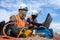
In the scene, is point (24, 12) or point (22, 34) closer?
point (22, 34)

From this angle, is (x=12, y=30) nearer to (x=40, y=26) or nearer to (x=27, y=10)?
(x=27, y=10)

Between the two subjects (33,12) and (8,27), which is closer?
(8,27)

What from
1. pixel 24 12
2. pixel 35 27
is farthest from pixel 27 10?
pixel 35 27

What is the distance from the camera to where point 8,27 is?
24.8 ft

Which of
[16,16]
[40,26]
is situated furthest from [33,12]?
[16,16]

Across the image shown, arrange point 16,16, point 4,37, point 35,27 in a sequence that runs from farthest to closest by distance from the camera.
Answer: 1. point 35,27
2. point 16,16
3. point 4,37

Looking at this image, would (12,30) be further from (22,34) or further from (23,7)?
(23,7)

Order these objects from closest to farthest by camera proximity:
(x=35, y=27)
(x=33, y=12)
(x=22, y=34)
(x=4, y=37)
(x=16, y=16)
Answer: (x=4, y=37), (x=22, y=34), (x=16, y=16), (x=35, y=27), (x=33, y=12)

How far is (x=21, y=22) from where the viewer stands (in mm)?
8766

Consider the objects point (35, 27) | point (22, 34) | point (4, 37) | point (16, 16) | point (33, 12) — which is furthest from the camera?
point (33, 12)

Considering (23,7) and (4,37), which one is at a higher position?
(23,7)

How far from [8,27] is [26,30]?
0.94 metres

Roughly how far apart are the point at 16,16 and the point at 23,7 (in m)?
0.47

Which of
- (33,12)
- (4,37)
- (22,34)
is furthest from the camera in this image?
(33,12)
